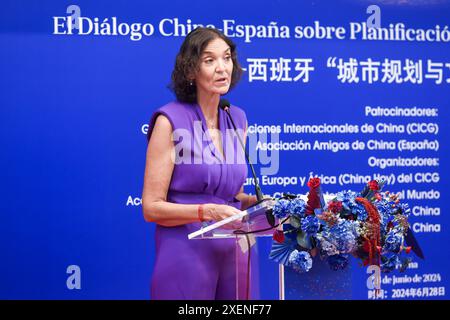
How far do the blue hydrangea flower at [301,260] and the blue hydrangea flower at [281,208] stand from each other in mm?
130

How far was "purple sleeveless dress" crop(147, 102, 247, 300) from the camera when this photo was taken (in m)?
2.96

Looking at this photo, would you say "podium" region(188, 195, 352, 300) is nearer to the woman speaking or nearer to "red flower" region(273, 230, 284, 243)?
"red flower" region(273, 230, 284, 243)

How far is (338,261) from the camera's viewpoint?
99.2 inches

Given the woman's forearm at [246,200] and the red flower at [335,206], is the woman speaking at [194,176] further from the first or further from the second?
the red flower at [335,206]

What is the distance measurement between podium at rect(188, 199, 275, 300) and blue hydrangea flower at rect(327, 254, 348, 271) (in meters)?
0.23

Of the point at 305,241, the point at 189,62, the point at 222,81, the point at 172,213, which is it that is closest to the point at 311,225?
the point at 305,241

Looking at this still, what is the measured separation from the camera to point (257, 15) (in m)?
4.34

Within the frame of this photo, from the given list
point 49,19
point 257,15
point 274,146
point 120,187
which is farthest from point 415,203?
point 49,19

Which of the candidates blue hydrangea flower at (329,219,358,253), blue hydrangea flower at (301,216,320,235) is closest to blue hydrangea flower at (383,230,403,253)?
blue hydrangea flower at (329,219,358,253)

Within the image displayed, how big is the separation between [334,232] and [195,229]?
0.77 meters

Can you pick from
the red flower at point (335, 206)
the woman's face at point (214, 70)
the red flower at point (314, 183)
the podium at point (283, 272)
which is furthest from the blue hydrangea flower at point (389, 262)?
the woman's face at point (214, 70)

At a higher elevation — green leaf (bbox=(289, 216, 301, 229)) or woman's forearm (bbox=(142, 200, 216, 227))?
woman's forearm (bbox=(142, 200, 216, 227))

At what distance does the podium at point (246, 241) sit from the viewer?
261 cm
